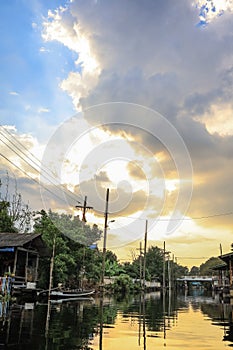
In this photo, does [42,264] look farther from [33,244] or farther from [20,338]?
[20,338]

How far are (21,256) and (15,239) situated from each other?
4580mm

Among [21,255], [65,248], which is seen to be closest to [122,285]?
[65,248]

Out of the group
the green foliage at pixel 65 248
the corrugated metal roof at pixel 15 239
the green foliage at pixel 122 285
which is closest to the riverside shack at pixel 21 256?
the corrugated metal roof at pixel 15 239

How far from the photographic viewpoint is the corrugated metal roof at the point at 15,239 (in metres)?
23.5

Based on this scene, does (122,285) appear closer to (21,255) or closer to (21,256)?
(21,256)

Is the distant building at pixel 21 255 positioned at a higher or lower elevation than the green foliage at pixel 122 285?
higher

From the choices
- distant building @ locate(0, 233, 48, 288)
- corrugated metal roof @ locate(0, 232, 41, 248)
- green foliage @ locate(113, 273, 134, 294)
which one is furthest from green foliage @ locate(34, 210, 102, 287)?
green foliage @ locate(113, 273, 134, 294)

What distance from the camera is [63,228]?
3512 centimetres

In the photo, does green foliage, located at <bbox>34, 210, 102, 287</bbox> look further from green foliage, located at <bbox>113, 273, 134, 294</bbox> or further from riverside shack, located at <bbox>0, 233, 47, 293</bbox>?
green foliage, located at <bbox>113, 273, 134, 294</bbox>

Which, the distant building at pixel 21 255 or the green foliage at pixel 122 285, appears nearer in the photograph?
the distant building at pixel 21 255

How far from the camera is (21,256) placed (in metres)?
28.5

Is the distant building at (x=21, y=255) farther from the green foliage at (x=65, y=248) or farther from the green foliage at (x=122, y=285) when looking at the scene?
the green foliage at (x=122, y=285)

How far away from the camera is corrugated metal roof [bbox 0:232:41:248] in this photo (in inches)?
926

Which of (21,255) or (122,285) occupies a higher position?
(21,255)
